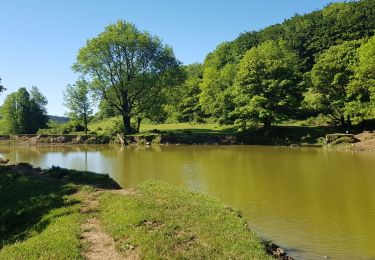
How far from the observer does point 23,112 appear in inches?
3322

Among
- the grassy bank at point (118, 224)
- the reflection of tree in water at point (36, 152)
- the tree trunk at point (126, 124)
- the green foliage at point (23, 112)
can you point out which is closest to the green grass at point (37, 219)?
the grassy bank at point (118, 224)

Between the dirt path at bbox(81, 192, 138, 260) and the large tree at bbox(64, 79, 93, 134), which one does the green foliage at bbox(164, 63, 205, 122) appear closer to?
the large tree at bbox(64, 79, 93, 134)

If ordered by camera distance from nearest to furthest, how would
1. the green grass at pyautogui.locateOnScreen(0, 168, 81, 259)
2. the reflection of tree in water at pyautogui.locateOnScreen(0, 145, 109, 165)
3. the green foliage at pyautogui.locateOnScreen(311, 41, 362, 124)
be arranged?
the green grass at pyautogui.locateOnScreen(0, 168, 81, 259) → the reflection of tree in water at pyautogui.locateOnScreen(0, 145, 109, 165) → the green foliage at pyautogui.locateOnScreen(311, 41, 362, 124)

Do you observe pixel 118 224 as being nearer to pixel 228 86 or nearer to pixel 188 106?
pixel 228 86

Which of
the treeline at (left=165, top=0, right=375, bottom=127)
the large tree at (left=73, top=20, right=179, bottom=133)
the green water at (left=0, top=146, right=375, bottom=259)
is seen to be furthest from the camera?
the large tree at (left=73, top=20, right=179, bottom=133)

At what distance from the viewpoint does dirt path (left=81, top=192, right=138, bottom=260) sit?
1208cm

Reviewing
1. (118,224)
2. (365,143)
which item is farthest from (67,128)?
(118,224)

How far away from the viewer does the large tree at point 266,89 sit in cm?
6010

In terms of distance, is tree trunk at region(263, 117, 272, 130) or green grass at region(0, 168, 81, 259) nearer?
green grass at region(0, 168, 81, 259)

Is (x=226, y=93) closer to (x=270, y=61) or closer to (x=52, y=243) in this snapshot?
(x=270, y=61)

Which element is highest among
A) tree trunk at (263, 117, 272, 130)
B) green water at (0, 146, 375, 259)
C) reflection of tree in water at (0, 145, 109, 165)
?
tree trunk at (263, 117, 272, 130)

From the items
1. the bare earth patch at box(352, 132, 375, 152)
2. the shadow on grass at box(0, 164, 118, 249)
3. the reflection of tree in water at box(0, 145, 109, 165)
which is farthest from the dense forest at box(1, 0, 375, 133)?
the shadow on grass at box(0, 164, 118, 249)

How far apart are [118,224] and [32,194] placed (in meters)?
7.52

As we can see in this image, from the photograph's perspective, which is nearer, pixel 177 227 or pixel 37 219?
pixel 177 227
